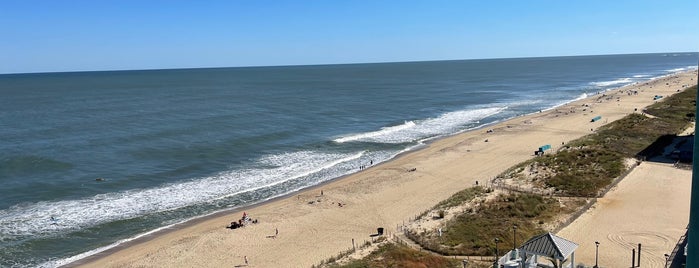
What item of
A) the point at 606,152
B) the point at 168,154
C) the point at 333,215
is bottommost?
the point at 333,215

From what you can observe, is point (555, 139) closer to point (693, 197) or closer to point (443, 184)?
point (443, 184)

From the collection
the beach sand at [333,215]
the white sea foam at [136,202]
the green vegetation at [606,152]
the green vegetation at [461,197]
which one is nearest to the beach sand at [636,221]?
the beach sand at [333,215]

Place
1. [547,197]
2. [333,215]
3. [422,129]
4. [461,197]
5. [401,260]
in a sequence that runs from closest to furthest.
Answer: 1. [401,260]
2. [547,197]
3. [461,197]
4. [333,215]
5. [422,129]

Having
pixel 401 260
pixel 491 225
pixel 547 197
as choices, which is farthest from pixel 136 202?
pixel 547 197

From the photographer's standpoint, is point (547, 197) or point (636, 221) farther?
point (547, 197)

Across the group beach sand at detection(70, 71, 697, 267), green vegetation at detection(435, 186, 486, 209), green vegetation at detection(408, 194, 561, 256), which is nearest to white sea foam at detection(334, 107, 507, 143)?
beach sand at detection(70, 71, 697, 267)

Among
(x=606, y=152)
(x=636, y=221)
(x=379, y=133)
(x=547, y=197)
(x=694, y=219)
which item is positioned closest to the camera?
(x=694, y=219)

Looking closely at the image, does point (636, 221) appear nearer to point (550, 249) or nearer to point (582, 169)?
point (582, 169)

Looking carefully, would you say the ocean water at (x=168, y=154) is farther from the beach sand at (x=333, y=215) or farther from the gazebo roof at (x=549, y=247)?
the gazebo roof at (x=549, y=247)
